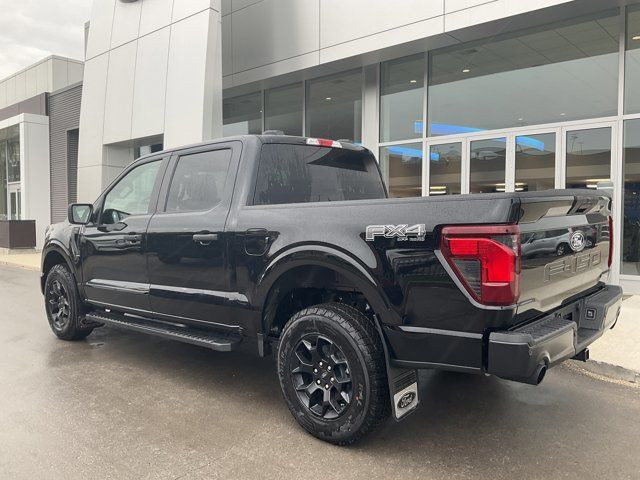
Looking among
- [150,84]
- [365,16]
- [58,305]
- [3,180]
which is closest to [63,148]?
[3,180]

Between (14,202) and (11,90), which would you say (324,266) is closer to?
(14,202)

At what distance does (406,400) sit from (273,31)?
399 inches

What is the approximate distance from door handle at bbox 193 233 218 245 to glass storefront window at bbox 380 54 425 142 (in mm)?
7369

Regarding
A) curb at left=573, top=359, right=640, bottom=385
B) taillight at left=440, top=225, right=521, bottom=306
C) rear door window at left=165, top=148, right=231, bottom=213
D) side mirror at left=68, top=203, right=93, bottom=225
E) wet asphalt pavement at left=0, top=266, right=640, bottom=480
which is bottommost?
wet asphalt pavement at left=0, top=266, right=640, bottom=480

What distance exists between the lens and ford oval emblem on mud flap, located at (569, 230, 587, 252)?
3158mm

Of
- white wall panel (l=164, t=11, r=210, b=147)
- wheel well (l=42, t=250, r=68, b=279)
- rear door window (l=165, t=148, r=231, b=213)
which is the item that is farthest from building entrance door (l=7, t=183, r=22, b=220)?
rear door window (l=165, t=148, r=231, b=213)

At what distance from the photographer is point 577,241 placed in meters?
3.22

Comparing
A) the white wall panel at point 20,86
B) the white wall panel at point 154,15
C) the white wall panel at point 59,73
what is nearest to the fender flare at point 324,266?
the white wall panel at point 154,15

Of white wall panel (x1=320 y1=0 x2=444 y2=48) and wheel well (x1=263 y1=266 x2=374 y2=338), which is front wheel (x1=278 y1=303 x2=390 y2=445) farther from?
white wall panel (x1=320 y1=0 x2=444 y2=48)

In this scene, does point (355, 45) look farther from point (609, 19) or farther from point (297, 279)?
point (297, 279)

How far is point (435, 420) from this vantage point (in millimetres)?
3637

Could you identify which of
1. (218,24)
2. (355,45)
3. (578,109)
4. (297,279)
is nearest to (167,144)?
(218,24)

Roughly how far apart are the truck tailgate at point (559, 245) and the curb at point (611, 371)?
139cm

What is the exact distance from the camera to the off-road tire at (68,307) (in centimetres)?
545
